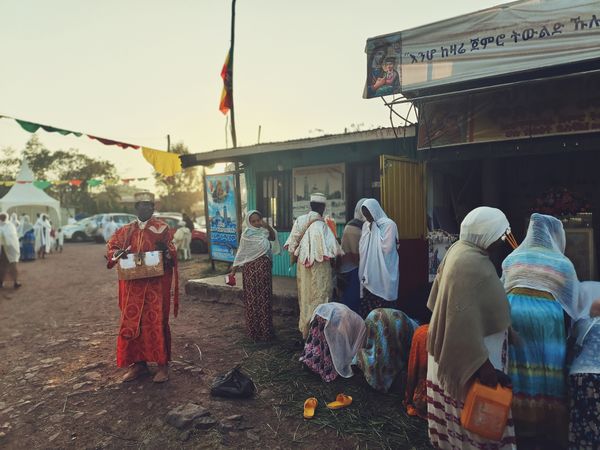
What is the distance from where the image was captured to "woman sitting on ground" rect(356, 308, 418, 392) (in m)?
3.81

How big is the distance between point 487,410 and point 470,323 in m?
0.46

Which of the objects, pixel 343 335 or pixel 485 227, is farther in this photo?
pixel 343 335

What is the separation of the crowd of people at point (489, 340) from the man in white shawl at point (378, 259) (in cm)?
2

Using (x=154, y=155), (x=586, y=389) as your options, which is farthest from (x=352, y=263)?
(x=154, y=155)

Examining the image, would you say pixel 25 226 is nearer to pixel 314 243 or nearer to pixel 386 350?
pixel 314 243

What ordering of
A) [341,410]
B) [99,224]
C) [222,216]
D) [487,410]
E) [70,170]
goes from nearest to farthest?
[487,410] < [341,410] < [222,216] < [99,224] < [70,170]

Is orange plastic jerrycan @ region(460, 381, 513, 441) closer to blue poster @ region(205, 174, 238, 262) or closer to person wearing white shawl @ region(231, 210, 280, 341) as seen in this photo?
person wearing white shawl @ region(231, 210, 280, 341)

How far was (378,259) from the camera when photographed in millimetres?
4570

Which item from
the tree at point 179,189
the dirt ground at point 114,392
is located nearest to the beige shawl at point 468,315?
the dirt ground at point 114,392

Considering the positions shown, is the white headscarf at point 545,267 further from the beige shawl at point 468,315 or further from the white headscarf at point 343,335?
the white headscarf at point 343,335

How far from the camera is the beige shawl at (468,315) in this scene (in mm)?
2311

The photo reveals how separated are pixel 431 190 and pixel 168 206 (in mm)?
35726

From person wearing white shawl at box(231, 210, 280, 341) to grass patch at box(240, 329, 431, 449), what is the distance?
0.47 metres

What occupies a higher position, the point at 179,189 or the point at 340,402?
the point at 179,189
